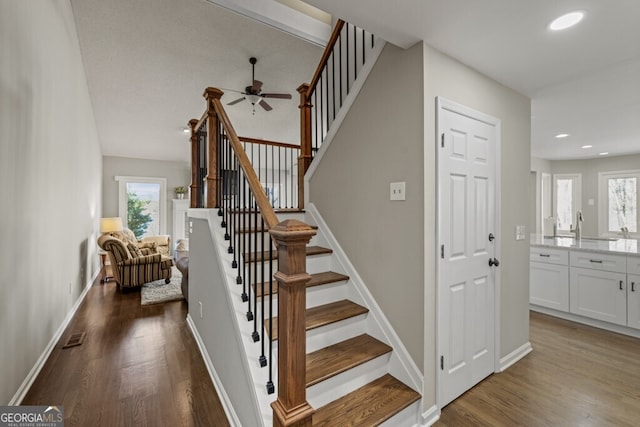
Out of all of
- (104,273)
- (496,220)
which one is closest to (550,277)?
(496,220)

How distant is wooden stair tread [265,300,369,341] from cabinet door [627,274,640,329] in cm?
299

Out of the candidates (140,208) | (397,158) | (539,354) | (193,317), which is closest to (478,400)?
(539,354)

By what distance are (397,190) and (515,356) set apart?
1.97m

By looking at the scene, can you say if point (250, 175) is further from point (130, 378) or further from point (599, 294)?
point (599, 294)

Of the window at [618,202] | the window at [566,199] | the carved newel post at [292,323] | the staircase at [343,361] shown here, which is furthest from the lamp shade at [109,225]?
the window at [618,202]

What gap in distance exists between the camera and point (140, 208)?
25.6 ft

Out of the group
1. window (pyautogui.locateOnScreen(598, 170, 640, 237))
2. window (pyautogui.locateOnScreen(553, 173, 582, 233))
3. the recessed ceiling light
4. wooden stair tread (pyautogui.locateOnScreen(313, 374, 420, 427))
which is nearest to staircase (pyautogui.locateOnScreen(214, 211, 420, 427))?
wooden stair tread (pyautogui.locateOnScreen(313, 374, 420, 427))

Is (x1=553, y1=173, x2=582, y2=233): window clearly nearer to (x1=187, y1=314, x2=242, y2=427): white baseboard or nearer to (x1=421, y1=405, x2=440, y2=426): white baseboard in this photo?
(x1=421, y1=405, x2=440, y2=426): white baseboard

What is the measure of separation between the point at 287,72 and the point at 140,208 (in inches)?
224

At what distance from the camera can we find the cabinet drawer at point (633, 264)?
2.99 meters

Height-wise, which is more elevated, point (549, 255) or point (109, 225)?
point (109, 225)

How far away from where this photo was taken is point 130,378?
2.35 m

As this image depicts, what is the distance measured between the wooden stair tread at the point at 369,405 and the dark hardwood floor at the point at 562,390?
344 mm

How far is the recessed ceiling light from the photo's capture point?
163 centimetres
